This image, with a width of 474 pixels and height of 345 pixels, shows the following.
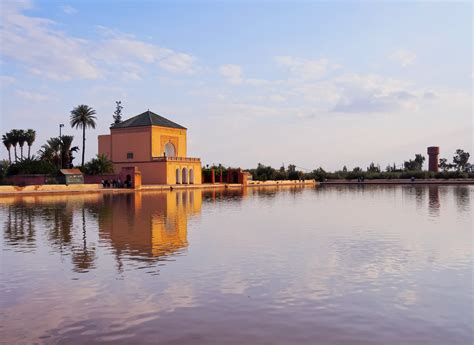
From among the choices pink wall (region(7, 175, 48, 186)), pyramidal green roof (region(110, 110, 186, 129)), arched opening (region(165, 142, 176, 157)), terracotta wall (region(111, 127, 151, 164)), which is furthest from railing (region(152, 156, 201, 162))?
pink wall (region(7, 175, 48, 186))

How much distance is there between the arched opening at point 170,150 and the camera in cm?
6372

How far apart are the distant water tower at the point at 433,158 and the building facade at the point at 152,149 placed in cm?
3856

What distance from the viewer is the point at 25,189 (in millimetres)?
40125

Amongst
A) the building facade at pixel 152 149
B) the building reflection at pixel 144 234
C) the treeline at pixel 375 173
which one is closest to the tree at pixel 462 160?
the treeline at pixel 375 173

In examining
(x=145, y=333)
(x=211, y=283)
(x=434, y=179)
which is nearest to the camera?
(x=145, y=333)

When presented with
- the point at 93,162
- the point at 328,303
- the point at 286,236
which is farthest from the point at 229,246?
the point at 93,162

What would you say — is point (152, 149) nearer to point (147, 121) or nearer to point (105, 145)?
point (147, 121)

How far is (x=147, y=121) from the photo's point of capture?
6081 cm

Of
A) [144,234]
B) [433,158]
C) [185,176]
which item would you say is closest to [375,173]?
[433,158]

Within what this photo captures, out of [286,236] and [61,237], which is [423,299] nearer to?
[286,236]

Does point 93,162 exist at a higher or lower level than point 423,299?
higher

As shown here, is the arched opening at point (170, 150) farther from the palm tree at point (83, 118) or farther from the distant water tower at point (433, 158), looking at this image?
the distant water tower at point (433, 158)

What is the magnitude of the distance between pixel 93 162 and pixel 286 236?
44.0 m

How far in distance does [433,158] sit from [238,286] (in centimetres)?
7725
